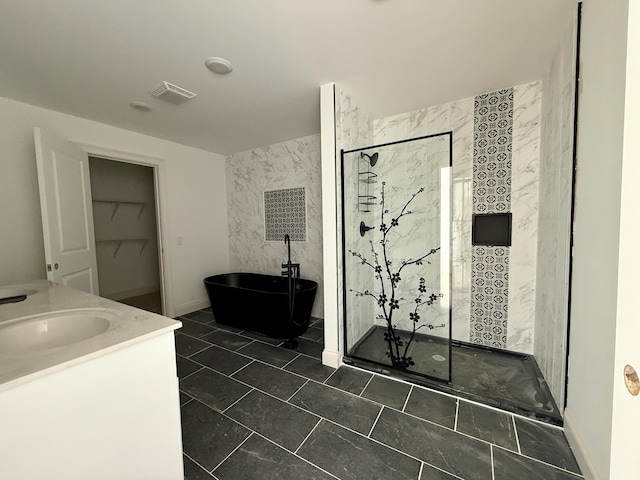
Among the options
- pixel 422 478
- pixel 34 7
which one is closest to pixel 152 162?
pixel 34 7

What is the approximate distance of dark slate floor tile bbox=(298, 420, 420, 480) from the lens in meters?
1.17

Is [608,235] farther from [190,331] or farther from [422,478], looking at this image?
[190,331]

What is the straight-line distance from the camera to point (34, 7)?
124cm

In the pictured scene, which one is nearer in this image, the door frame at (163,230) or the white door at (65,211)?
the white door at (65,211)

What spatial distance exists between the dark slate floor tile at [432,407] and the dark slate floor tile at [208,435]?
108 centimetres

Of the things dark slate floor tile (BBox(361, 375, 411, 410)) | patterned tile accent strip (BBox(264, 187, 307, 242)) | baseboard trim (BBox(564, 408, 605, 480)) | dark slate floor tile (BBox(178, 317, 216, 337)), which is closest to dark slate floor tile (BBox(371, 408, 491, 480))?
dark slate floor tile (BBox(361, 375, 411, 410))

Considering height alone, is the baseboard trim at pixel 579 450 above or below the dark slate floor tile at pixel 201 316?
above

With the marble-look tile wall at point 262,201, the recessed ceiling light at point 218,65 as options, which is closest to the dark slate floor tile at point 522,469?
the marble-look tile wall at point 262,201

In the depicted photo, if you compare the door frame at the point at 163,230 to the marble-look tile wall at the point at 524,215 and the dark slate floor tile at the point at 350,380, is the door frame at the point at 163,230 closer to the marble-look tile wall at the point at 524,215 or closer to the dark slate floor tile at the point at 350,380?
the dark slate floor tile at the point at 350,380

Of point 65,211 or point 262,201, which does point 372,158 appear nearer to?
point 262,201

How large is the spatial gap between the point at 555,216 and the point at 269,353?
2556mm

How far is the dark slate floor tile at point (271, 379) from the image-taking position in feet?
5.86

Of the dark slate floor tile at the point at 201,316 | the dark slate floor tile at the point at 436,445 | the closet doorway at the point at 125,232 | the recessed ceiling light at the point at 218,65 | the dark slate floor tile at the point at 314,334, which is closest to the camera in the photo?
the dark slate floor tile at the point at 436,445

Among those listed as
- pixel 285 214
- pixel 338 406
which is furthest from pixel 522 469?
pixel 285 214
